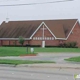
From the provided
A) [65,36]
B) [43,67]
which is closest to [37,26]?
[65,36]

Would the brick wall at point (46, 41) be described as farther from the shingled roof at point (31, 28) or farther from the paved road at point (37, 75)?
the paved road at point (37, 75)

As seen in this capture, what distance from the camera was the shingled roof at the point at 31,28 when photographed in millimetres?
71188

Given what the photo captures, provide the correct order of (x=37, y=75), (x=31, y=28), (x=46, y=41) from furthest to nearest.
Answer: (x=31, y=28) < (x=46, y=41) < (x=37, y=75)

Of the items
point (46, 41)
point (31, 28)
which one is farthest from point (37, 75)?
point (31, 28)

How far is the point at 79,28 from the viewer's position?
74.2 m

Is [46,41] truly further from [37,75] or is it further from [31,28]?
[37,75]

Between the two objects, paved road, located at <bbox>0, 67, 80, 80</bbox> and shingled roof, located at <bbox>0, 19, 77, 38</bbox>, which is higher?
shingled roof, located at <bbox>0, 19, 77, 38</bbox>

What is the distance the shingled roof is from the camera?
7119 cm

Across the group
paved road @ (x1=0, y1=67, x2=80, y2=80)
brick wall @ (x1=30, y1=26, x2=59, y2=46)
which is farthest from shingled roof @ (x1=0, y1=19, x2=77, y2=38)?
paved road @ (x1=0, y1=67, x2=80, y2=80)

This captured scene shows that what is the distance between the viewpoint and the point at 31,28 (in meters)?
73.5

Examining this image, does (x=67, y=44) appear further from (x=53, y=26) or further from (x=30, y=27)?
(x=30, y=27)

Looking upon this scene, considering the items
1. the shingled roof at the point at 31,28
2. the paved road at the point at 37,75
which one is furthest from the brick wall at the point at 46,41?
the paved road at the point at 37,75

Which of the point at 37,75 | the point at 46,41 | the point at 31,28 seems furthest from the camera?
the point at 31,28

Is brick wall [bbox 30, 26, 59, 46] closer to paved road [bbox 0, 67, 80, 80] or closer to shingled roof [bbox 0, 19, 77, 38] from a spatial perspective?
shingled roof [bbox 0, 19, 77, 38]
